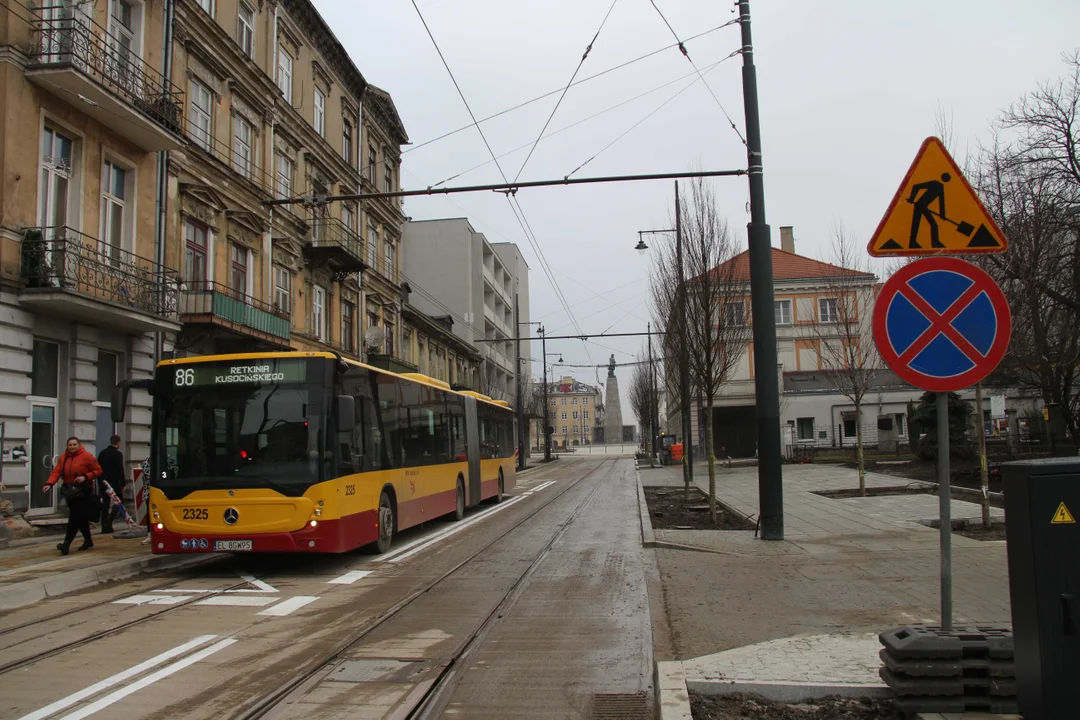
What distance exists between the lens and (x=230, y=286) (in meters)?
22.7

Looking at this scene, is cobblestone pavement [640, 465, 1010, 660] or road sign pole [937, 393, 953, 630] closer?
road sign pole [937, 393, 953, 630]

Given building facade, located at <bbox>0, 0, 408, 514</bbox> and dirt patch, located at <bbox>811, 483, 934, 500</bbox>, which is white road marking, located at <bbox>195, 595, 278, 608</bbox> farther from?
dirt patch, located at <bbox>811, 483, 934, 500</bbox>

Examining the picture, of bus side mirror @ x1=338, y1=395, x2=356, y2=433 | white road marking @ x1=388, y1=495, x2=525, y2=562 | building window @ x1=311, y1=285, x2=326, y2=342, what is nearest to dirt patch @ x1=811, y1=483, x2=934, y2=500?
white road marking @ x1=388, y1=495, x2=525, y2=562

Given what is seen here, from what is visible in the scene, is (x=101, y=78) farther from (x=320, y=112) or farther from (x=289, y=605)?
(x=320, y=112)

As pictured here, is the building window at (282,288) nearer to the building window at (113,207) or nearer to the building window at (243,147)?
the building window at (243,147)

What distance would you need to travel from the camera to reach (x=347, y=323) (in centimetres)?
3234

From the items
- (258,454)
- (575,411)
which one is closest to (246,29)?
(258,454)

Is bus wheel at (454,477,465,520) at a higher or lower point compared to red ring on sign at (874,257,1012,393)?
lower

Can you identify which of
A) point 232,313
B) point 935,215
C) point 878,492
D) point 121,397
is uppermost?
point 232,313

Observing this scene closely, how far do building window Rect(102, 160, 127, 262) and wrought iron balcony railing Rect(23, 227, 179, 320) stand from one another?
184 millimetres

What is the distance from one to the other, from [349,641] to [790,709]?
373cm

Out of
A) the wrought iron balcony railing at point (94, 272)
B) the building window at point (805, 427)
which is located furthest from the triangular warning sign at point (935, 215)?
the building window at point (805, 427)

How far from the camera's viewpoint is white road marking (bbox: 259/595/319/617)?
8.12m

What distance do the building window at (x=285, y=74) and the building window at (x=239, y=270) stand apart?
20.0 ft
